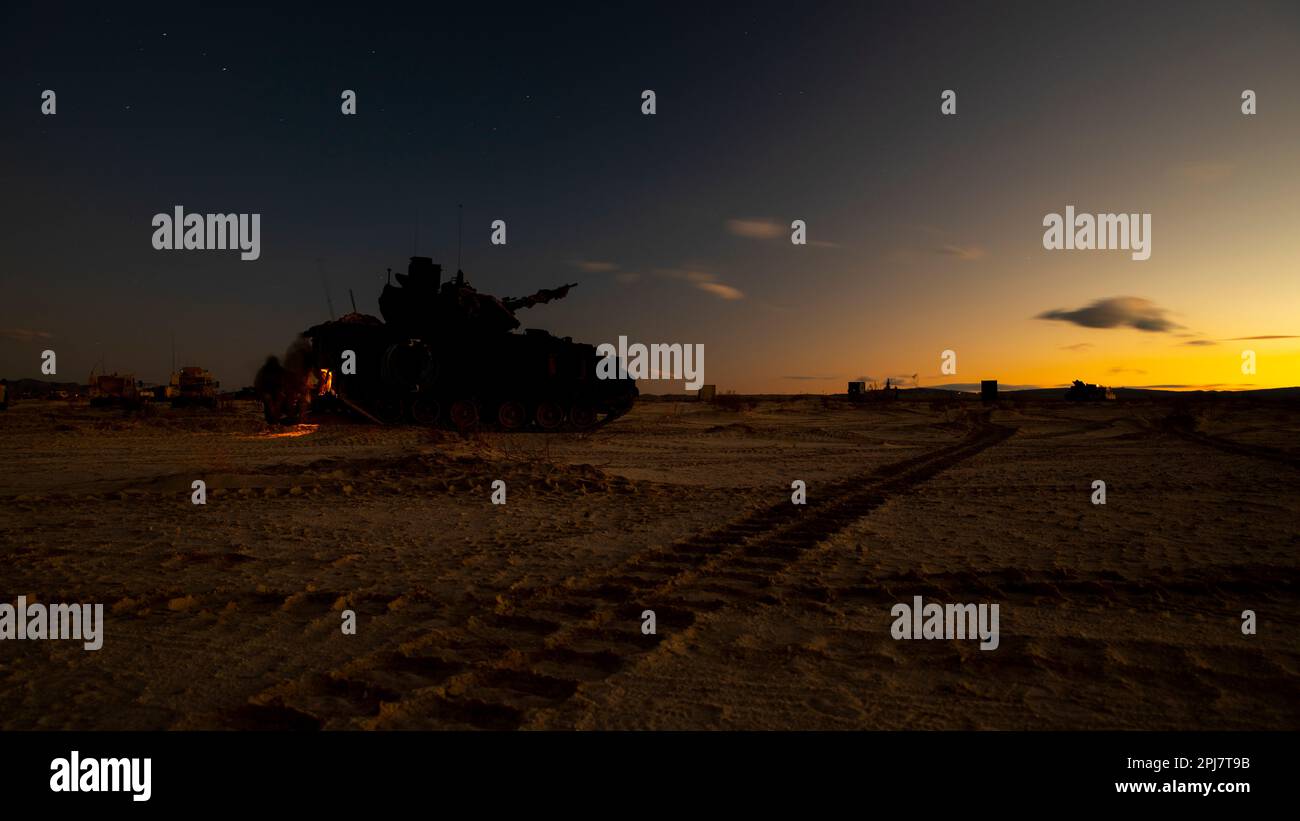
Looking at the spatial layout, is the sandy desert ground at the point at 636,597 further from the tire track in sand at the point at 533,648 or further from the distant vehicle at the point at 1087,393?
the distant vehicle at the point at 1087,393

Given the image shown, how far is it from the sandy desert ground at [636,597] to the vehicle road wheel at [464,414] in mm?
10472

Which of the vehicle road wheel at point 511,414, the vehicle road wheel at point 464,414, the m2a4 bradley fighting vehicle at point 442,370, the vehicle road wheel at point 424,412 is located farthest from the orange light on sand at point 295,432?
the vehicle road wheel at point 511,414

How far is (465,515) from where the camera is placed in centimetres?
761

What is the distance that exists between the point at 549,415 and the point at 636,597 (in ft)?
58.5

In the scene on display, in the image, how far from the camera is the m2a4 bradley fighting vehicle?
2097 centimetres

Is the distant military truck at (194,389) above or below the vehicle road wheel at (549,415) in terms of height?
above

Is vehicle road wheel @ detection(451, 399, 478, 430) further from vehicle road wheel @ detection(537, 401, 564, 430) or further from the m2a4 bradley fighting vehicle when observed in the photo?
vehicle road wheel @ detection(537, 401, 564, 430)


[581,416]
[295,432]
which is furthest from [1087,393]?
[295,432]

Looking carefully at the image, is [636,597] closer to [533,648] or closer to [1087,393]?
[533,648]

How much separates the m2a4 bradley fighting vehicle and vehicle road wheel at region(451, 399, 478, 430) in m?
0.03

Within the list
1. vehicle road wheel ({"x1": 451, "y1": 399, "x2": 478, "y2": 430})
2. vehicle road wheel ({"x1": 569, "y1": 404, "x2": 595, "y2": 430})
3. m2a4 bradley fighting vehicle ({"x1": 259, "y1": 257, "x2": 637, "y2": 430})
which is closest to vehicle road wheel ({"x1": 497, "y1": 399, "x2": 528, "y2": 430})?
m2a4 bradley fighting vehicle ({"x1": 259, "y1": 257, "x2": 637, "y2": 430})

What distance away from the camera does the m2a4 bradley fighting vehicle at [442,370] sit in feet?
68.8

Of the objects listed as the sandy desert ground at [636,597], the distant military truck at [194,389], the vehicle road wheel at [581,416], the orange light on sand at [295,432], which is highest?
the distant military truck at [194,389]
